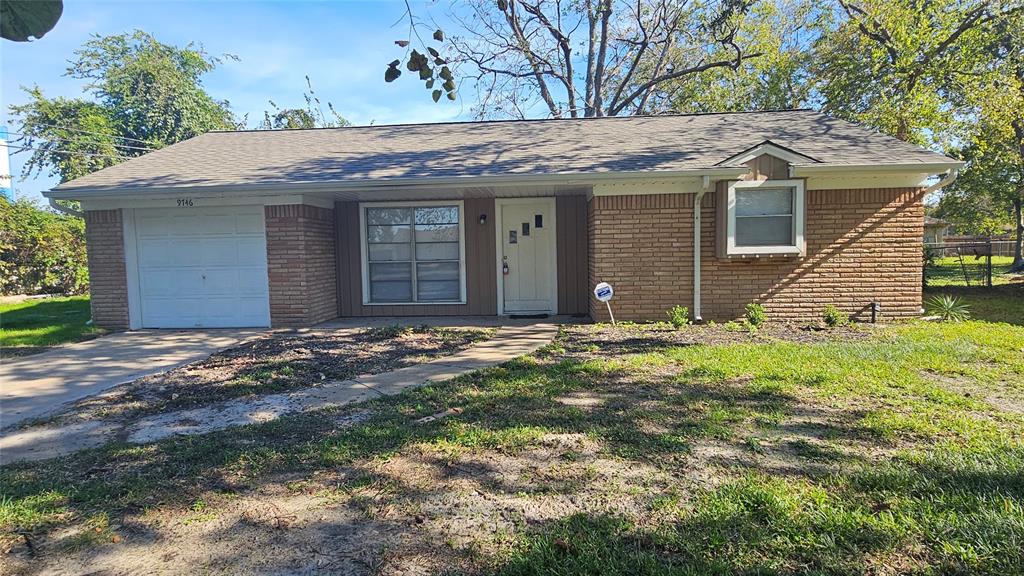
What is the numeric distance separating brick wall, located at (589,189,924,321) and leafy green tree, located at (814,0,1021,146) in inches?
295

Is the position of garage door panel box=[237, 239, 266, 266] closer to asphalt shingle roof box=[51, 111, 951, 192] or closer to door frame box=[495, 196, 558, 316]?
asphalt shingle roof box=[51, 111, 951, 192]

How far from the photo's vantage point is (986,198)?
2088 centimetres

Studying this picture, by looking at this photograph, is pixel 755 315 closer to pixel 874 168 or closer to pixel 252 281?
pixel 874 168

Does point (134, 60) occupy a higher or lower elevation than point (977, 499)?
higher

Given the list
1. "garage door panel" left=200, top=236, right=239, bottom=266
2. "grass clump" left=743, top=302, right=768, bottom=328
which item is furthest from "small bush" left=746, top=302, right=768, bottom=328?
"garage door panel" left=200, top=236, right=239, bottom=266

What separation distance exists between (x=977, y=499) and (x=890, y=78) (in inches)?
623

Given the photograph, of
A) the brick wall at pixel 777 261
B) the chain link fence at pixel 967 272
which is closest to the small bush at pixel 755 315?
the brick wall at pixel 777 261

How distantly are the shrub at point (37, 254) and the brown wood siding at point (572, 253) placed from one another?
14.9m

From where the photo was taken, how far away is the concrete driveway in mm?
5105

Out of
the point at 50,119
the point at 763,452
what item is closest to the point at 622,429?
the point at 763,452

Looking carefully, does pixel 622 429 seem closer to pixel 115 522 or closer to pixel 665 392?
pixel 665 392

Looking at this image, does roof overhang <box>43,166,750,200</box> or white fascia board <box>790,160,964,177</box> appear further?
roof overhang <box>43,166,750,200</box>

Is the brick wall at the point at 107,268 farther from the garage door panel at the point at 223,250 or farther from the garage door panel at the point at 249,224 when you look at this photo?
the garage door panel at the point at 249,224

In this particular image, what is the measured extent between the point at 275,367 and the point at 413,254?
4462 millimetres
